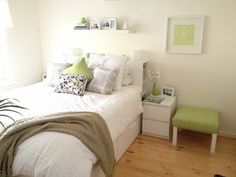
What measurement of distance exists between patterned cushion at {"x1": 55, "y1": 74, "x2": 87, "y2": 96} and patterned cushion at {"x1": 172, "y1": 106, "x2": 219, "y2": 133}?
122 centimetres

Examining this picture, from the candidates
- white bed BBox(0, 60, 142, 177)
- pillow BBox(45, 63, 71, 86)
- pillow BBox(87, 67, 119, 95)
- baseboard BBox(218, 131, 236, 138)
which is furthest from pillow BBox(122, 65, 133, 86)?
baseboard BBox(218, 131, 236, 138)

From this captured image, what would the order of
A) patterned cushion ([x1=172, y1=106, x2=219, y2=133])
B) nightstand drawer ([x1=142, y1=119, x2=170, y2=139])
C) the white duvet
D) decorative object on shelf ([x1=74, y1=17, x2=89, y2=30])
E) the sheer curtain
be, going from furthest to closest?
decorative object on shelf ([x1=74, y1=17, x2=89, y2=30]) < the sheer curtain < nightstand drawer ([x1=142, y1=119, x2=170, y2=139]) < patterned cushion ([x1=172, y1=106, x2=219, y2=133]) < the white duvet

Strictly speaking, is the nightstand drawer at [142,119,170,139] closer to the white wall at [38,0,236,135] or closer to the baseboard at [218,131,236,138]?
the white wall at [38,0,236,135]

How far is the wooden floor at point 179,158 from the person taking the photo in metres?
2.31

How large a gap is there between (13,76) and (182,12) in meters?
2.79

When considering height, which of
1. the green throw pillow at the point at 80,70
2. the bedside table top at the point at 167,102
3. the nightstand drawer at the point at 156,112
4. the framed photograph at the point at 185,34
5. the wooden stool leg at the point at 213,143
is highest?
the framed photograph at the point at 185,34

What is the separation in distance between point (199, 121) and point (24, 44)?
3.01 meters

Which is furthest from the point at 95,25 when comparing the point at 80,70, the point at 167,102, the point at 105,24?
the point at 167,102

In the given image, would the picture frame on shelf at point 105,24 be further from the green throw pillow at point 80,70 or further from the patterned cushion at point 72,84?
the patterned cushion at point 72,84

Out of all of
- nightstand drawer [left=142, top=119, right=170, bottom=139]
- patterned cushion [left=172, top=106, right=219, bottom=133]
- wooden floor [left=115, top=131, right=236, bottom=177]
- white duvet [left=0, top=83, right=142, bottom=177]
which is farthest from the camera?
nightstand drawer [left=142, top=119, right=170, bottom=139]

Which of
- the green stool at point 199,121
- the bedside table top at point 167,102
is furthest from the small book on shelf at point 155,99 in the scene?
the green stool at point 199,121

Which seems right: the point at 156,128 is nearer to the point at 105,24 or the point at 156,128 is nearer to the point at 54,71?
the point at 54,71

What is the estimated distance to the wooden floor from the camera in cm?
231

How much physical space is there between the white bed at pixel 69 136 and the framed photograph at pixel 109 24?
2.28 feet
